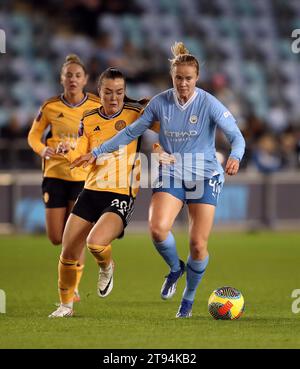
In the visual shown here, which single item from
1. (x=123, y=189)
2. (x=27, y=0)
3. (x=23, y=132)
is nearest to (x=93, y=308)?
(x=123, y=189)

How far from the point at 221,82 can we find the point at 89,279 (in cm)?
941

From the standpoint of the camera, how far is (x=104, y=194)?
9.07 m

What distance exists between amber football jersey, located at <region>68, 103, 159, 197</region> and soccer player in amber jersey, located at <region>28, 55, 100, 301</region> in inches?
51.9

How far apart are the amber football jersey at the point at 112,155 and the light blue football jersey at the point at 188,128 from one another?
8.3 inches

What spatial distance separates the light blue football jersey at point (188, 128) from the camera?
878 centimetres

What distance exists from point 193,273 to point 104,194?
1.03 m

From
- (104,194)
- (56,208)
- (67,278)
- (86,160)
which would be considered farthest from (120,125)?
(56,208)

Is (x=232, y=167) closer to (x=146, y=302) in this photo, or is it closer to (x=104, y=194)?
(x=104, y=194)

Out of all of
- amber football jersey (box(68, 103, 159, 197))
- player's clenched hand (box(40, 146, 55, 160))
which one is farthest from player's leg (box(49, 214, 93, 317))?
player's clenched hand (box(40, 146, 55, 160))

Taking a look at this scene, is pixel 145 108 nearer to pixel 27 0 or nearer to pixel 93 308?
pixel 93 308

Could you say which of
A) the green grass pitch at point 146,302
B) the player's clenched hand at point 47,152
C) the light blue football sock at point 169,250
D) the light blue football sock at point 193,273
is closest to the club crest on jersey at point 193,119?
the light blue football sock at point 169,250

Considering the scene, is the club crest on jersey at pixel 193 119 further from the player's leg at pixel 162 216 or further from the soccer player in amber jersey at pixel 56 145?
the soccer player in amber jersey at pixel 56 145

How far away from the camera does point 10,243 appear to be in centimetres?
1741

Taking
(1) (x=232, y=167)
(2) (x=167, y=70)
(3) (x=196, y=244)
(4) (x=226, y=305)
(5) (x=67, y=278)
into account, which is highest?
(2) (x=167, y=70)
